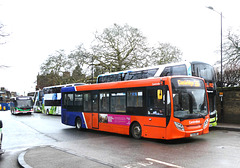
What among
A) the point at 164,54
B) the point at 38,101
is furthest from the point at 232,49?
the point at 38,101

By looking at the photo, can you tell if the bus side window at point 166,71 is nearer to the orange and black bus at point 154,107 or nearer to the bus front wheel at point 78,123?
the orange and black bus at point 154,107

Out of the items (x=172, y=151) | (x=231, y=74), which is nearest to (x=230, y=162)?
(x=172, y=151)

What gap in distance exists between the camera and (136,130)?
11766 mm

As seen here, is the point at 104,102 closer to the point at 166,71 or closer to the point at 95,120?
the point at 95,120

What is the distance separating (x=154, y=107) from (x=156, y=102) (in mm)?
241

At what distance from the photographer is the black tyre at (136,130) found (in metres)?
11.6

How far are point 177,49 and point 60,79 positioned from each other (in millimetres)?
27243

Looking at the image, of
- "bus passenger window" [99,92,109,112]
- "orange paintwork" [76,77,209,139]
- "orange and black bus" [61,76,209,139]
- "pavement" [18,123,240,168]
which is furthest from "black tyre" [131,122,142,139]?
"pavement" [18,123,240,168]

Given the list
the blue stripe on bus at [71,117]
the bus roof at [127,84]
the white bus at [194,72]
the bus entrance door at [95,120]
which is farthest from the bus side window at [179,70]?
the blue stripe on bus at [71,117]

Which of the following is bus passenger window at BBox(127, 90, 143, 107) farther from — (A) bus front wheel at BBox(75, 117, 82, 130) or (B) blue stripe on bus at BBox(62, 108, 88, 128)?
(A) bus front wheel at BBox(75, 117, 82, 130)

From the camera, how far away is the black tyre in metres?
11.6

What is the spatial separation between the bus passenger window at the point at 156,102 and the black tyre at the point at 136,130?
1.05 metres

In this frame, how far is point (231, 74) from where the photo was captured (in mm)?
40250

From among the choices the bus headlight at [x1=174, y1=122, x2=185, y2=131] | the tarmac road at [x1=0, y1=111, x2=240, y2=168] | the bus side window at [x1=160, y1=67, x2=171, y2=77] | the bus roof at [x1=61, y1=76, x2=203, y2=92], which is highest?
the bus side window at [x1=160, y1=67, x2=171, y2=77]
